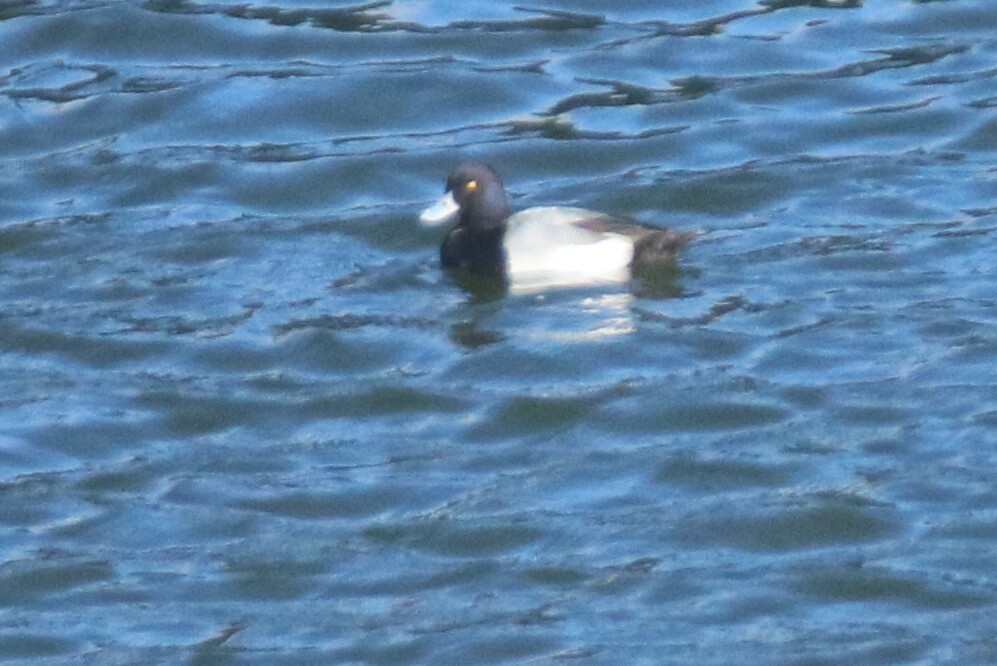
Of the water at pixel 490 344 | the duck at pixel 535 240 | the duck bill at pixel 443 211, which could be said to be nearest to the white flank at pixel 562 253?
the duck at pixel 535 240

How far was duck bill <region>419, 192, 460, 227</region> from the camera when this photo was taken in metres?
11.7

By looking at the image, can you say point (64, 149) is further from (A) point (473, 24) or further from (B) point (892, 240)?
(B) point (892, 240)

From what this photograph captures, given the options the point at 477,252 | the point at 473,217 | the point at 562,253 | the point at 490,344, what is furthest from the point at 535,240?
the point at 490,344

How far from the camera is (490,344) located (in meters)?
10.4

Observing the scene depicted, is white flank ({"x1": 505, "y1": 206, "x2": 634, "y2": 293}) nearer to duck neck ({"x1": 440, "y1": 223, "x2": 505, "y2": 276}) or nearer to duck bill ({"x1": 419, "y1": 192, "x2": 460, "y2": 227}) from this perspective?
duck neck ({"x1": 440, "y1": 223, "x2": 505, "y2": 276})

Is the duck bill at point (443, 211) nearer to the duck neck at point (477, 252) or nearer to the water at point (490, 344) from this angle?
the duck neck at point (477, 252)

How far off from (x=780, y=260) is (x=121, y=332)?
3.02 metres

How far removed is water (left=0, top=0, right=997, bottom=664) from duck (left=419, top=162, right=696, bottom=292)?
7.1 inches

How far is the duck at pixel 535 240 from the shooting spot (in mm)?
11195

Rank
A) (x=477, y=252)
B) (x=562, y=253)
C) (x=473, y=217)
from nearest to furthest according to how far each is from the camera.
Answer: (x=562, y=253), (x=477, y=252), (x=473, y=217)

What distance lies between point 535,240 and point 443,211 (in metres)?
0.59

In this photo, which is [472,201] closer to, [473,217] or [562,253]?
[473,217]

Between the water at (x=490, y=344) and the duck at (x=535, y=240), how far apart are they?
18cm

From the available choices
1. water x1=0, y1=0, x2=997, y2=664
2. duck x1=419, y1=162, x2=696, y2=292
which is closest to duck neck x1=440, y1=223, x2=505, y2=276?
duck x1=419, y1=162, x2=696, y2=292
